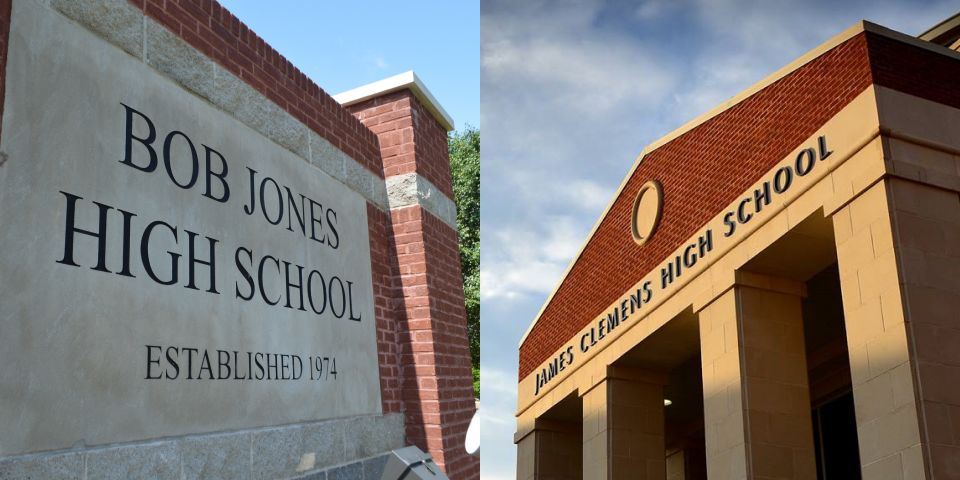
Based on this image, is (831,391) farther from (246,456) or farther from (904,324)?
(246,456)

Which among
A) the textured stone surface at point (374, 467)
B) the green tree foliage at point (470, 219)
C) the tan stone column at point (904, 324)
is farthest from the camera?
the green tree foliage at point (470, 219)

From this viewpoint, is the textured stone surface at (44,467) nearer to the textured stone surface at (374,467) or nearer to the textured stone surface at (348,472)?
the textured stone surface at (348,472)

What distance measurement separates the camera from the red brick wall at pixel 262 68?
6.38 meters

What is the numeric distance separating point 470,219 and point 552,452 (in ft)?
54.5

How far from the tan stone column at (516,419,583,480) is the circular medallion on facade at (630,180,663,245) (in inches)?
210

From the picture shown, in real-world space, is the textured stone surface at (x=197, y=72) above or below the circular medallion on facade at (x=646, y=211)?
below

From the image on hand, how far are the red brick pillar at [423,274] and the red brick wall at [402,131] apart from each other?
0.04 ft

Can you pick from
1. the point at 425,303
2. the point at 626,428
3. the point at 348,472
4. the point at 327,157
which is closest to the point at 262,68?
the point at 327,157

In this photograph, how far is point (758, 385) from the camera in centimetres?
929

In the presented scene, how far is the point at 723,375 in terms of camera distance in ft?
31.8

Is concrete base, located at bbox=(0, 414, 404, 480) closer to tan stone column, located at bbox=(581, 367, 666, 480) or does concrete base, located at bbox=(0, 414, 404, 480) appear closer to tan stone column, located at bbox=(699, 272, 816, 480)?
tan stone column, located at bbox=(699, 272, 816, 480)

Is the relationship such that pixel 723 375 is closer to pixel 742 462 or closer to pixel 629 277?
pixel 742 462

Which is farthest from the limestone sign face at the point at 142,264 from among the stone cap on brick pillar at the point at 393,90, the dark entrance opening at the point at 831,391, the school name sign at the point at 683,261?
the dark entrance opening at the point at 831,391

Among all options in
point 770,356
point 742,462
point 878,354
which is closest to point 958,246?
point 878,354
